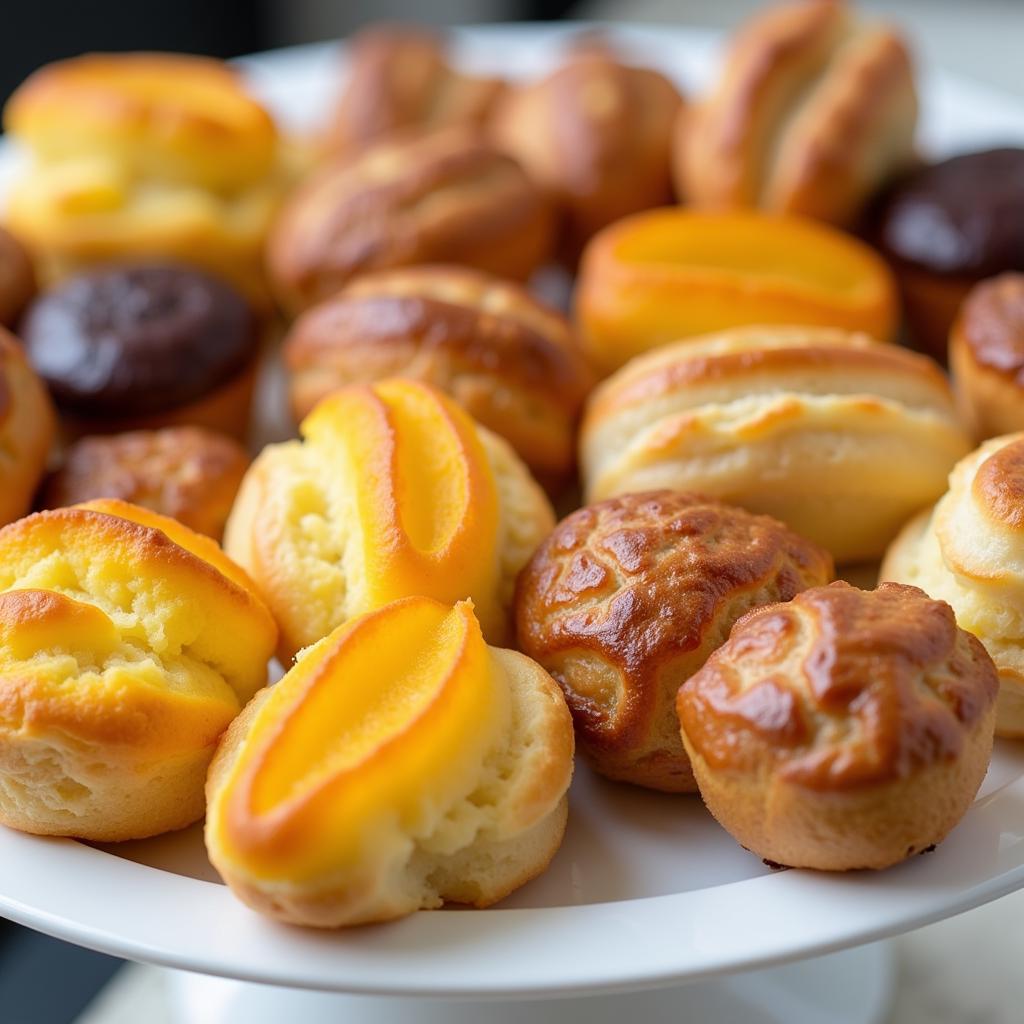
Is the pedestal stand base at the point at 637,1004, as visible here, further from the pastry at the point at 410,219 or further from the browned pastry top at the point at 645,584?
the pastry at the point at 410,219

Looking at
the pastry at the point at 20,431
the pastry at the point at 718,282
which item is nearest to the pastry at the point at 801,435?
the pastry at the point at 718,282

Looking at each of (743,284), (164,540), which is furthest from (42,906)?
(743,284)

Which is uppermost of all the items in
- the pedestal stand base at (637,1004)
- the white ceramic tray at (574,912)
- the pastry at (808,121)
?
the pastry at (808,121)

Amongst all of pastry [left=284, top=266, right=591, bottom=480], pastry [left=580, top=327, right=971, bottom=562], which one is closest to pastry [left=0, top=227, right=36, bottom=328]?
pastry [left=284, top=266, right=591, bottom=480]

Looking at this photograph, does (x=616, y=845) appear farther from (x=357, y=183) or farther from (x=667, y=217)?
(x=357, y=183)

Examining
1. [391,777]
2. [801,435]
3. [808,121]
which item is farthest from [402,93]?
[391,777]

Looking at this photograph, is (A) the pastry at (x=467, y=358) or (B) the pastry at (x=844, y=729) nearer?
(B) the pastry at (x=844, y=729)

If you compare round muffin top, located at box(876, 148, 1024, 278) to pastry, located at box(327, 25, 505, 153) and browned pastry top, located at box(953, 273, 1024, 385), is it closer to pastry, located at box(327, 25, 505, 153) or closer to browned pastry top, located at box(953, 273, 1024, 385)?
browned pastry top, located at box(953, 273, 1024, 385)
